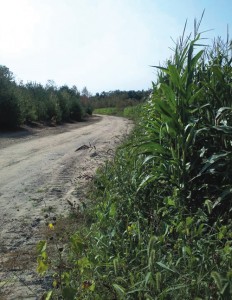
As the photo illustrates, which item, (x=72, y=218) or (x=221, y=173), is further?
(x=72, y=218)

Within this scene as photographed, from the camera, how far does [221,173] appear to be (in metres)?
3.84

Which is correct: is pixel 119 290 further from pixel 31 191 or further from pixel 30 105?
pixel 30 105

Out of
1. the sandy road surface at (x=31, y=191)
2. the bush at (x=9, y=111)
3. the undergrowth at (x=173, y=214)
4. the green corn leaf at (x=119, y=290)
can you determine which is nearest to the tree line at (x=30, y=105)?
the bush at (x=9, y=111)

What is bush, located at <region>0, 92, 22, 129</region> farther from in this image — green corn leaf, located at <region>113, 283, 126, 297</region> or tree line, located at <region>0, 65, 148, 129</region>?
green corn leaf, located at <region>113, 283, 126, 297</region>

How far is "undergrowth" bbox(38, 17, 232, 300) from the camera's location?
8.39ft

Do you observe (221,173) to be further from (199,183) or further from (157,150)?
(157,150)

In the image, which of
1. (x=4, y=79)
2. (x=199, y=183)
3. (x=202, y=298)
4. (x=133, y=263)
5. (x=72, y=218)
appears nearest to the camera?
(x=202, y=298)

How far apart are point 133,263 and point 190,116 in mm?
1842

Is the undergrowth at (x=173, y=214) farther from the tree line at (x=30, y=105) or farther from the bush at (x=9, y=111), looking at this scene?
the bush at (x=9, y=111)

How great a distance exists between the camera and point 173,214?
3834 mm

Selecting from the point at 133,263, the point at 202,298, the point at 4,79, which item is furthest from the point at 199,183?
the point at 4,79

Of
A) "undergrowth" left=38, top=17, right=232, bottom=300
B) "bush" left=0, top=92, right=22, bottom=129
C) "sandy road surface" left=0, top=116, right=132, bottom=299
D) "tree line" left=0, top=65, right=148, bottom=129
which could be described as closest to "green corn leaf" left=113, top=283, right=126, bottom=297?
"undergrowth" left=38, top=17, right=232, bottom=300

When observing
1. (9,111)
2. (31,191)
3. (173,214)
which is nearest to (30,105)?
(9,111)

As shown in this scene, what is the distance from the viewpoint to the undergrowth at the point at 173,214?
256 cm
